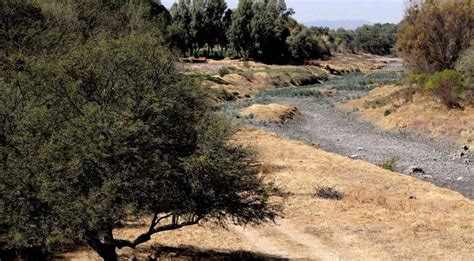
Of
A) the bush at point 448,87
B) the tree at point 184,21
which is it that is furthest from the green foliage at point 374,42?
the bush at point 448,87

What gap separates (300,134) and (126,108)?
35.0m

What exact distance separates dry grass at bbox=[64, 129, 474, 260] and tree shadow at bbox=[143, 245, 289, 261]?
0.42 meters

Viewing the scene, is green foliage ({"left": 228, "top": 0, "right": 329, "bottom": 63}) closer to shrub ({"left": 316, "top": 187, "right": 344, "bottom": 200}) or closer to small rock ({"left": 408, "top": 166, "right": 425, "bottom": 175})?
small rock ({"left": 408, "top": 166, "right": 425, "bottom": 175})

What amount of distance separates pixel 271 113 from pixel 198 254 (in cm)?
3556

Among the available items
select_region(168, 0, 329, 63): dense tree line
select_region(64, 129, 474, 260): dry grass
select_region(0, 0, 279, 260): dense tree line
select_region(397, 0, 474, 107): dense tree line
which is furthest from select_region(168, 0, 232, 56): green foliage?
select_region(0, 0, 279, 260): dense tree line

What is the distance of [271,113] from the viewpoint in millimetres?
54625

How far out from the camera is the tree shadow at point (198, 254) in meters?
19.4

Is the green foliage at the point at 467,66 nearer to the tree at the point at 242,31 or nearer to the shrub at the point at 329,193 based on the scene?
the shrub at the point at 329,193

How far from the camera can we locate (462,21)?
57562mm

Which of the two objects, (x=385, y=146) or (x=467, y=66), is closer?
(x=385, y=146)

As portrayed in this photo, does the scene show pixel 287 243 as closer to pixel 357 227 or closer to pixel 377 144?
pixel 357 227

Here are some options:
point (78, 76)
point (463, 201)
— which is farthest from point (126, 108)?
point (463, 201)

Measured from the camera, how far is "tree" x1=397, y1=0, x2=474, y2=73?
5756 centimetres

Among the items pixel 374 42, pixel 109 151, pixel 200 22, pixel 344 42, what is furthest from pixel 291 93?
pixel 374 42
